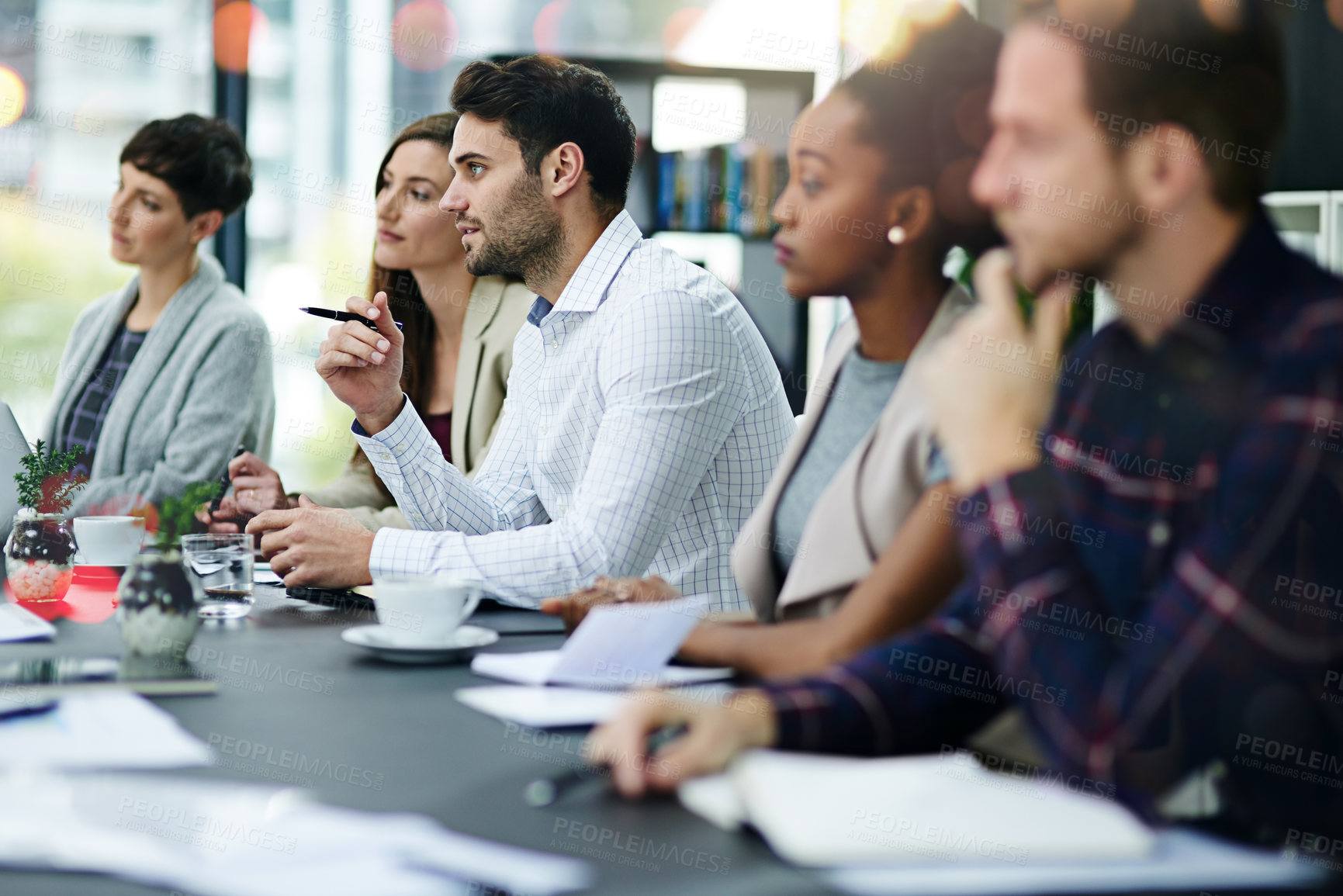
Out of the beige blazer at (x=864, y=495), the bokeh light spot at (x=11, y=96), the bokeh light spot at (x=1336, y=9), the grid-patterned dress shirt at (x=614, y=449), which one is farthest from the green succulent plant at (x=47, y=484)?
the bokeh light spot at (x=11, y=96)

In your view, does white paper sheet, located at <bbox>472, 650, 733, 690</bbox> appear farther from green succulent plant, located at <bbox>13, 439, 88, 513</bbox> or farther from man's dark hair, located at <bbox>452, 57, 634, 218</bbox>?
man's dark hair, located at <bbox>452, 57, 634, 218</bbox>

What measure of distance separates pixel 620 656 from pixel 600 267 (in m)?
0.98

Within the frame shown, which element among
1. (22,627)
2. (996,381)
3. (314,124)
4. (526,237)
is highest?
(314,124)

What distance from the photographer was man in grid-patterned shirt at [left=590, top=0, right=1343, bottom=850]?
76 centimetres

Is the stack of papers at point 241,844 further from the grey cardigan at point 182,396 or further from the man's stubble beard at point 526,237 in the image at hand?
the grey cardigan at point 182,396

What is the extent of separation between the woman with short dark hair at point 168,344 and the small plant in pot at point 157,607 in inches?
70.5

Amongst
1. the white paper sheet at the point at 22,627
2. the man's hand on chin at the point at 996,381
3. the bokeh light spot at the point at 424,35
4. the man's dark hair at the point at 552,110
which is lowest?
the white paper sheet at the point at 22,627

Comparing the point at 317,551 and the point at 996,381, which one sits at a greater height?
the point at 996,381

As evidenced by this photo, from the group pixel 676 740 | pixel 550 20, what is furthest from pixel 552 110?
pixel 550 20

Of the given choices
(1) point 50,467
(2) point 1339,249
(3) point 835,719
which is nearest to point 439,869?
(3) point 835,719

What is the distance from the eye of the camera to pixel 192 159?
A: 3145mm

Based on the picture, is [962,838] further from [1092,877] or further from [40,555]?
[40,555]

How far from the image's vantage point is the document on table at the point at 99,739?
2.89 ft

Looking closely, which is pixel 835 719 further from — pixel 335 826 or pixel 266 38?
pixel 266 38
